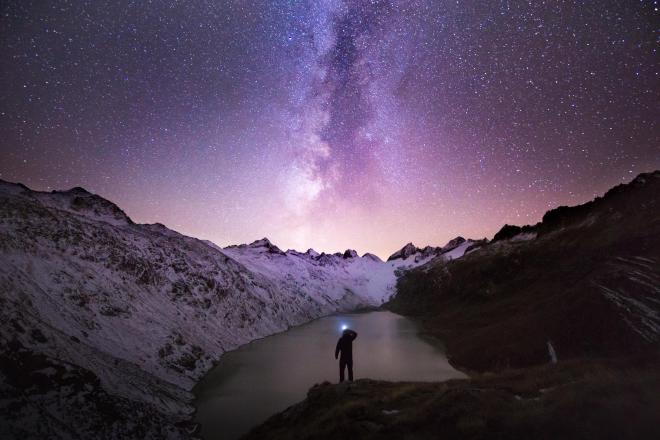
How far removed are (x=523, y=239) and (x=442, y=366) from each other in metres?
58.1

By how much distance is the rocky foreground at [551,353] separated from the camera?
11.0m

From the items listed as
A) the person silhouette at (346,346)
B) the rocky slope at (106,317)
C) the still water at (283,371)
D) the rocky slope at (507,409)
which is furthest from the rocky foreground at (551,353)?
the rocky slope at (106,317)

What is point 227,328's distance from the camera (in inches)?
2143

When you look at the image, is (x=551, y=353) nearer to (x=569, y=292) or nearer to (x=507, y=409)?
(x=569, y=292)

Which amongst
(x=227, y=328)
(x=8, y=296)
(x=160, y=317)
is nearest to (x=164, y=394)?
(x=8, y=296)

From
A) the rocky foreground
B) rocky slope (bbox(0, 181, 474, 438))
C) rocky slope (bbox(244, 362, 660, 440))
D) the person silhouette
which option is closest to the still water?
rocky slope (bbox(0, 181, 474, 438))

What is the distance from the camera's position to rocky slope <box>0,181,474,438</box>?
20.2m

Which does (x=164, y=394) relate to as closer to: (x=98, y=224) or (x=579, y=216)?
(x=98, y=224)

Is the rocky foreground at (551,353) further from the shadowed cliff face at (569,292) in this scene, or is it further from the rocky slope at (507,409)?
the shadowed cliff face at (569,292)

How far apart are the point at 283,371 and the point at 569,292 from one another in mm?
31905

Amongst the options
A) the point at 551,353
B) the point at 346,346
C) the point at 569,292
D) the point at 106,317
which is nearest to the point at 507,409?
the point at 346,346

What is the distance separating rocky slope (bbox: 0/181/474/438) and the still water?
2.15 m

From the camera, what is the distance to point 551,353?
2938cm

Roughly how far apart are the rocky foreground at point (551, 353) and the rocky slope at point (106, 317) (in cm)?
1088
